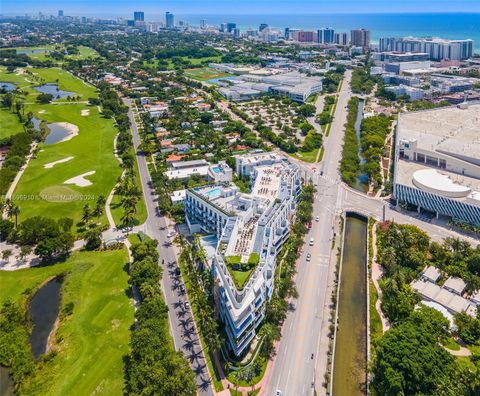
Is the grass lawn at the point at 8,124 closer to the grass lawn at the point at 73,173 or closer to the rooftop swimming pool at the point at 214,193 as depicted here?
the grass lawn at the point at 73,173

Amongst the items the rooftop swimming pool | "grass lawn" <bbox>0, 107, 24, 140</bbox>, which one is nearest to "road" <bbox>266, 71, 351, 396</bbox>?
the rooftop swimming pool

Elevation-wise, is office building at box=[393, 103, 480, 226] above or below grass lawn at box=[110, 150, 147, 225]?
above

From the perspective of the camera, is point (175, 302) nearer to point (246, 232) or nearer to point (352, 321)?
point (246, 232)

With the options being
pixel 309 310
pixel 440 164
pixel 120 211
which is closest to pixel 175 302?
pixel 309 310

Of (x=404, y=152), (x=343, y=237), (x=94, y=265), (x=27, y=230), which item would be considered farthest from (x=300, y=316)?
(x=404, y=152)

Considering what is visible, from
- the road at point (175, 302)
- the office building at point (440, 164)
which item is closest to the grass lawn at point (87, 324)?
the road at point (175, 302)

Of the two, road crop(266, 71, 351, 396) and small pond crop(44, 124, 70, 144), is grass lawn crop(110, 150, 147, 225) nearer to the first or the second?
road crop(266, 71, 351, 396)

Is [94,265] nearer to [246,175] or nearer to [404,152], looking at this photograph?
[246,175]
